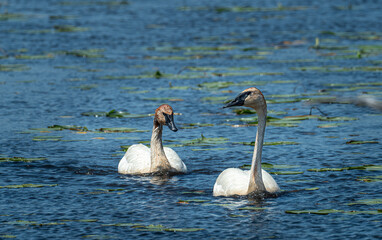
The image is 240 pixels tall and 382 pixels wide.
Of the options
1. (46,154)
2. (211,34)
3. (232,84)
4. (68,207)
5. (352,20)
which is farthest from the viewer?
(352,20)

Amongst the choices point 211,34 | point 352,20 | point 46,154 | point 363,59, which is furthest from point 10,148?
point 352,20

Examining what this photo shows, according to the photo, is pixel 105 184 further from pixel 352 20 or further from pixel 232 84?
pixel 352 20

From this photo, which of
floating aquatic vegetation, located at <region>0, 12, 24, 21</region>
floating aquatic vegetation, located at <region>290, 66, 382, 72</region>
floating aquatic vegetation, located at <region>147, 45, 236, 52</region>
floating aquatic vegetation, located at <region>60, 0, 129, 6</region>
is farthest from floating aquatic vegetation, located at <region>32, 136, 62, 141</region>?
floating aquatic vegetation, located at <region>60, 0, 129, 6</region>

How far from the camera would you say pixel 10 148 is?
14016mm

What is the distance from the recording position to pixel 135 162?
495 inches

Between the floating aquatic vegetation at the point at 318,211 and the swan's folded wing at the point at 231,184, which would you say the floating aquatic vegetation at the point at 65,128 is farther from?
the floating aquatic vegetation at the point at 318,211

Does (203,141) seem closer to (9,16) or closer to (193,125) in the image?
(193,125)

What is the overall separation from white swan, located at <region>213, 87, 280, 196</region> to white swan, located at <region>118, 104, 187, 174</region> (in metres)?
1.54

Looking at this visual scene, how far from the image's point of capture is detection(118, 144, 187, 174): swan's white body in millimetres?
12400

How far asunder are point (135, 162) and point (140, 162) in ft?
0.41

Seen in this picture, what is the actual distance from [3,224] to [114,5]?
30.8 meters

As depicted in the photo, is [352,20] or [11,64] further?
[352,20]

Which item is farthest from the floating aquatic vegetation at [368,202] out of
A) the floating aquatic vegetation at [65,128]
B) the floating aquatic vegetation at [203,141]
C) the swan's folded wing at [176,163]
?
the floating aquatic vegetation at [65,128]

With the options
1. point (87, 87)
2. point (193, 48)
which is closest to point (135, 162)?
point (87, 87)
